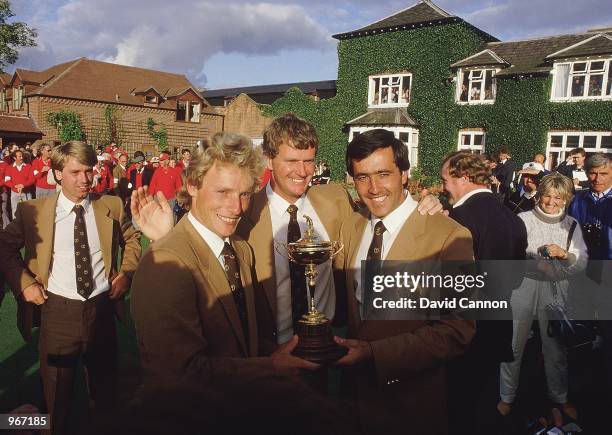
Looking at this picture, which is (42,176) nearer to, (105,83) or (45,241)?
(45,241)

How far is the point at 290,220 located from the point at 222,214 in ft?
2.83

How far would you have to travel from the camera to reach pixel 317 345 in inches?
76.1

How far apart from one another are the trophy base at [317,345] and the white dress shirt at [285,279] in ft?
2.44

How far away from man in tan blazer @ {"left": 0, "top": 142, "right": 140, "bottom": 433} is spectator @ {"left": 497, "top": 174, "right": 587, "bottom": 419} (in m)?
3.50

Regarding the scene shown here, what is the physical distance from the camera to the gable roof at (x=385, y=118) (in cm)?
2505

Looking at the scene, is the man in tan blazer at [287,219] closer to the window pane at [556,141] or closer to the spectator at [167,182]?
the spectator at [167,182]

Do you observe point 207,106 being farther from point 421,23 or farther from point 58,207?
point 58,207

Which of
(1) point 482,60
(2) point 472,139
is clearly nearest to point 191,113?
(2) point 472,139

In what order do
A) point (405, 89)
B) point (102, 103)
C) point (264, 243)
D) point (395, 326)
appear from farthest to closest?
point (102, 103) < point (405, 89) < point (264, 243) < point (395, 326)

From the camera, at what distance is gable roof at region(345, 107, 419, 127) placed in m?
25.0

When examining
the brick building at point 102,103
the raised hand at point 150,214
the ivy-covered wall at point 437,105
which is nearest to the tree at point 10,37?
the brick building at point 102,103

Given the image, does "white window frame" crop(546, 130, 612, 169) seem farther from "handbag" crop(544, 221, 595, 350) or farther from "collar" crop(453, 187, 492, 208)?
"collar" crop(453, 187, 492, 208)

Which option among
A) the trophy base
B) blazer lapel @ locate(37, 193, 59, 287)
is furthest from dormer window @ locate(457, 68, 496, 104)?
the trophy base

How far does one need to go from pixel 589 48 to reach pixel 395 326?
76.3 ft
